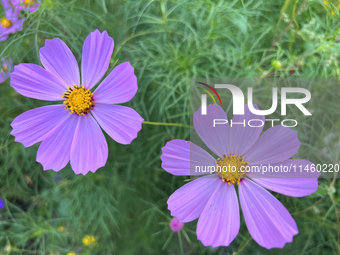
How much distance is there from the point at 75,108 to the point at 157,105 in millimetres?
508

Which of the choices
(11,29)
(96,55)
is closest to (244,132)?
(96,55)

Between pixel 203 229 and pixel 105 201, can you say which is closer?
pixel 203 229

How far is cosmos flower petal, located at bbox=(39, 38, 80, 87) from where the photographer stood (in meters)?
0.73

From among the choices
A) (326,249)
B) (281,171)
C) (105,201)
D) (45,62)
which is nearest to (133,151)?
(105,201)

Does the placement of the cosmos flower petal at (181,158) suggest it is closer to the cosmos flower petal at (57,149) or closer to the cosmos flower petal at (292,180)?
the cosmos flower petal at (292,180)

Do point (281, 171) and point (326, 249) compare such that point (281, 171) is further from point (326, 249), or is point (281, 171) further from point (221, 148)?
point (326, 249)

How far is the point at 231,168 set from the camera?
0.74 meters

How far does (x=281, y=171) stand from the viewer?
0.69m

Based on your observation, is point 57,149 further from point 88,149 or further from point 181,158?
point 181,158

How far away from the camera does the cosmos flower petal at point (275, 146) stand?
0.68 meters

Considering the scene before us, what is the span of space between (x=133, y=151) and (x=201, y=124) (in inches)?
24.5

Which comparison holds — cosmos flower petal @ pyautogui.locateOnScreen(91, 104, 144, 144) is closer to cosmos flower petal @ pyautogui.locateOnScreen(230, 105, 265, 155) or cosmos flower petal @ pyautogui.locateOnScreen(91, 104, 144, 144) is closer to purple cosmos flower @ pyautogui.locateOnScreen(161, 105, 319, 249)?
purple cosmos flower @ pyautogui.locateOnScreen(161, 105, 319, 249)

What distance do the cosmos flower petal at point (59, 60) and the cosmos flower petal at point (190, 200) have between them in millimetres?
467

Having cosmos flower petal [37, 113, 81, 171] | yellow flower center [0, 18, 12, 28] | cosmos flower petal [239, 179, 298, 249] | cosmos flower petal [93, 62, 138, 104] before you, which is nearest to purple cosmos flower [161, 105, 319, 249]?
cosmos flower petal [239, 179, 298, 249]
